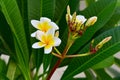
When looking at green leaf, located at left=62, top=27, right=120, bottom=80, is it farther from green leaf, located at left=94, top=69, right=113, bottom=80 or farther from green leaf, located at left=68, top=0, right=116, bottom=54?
green leaf, located at left=94, top=69, right=113, bottom=80

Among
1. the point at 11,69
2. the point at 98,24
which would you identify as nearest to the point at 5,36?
the point at 11,69

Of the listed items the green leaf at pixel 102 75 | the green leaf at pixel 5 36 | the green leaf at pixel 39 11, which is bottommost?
the green leaf at pixel 102 75

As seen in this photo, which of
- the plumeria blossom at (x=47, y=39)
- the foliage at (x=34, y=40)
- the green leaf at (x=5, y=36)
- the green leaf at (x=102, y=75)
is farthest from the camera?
the green leaf at (x=102, y=75)

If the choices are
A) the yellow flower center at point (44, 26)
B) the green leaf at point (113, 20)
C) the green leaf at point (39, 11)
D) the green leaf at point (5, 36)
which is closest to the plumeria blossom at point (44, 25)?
the yellow flower center at point (44, 26)

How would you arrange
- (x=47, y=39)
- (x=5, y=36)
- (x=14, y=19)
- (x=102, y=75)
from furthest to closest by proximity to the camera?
(x=102, y=75), (x=5, y=36), (x=14, y=19), (x=47, y=39)

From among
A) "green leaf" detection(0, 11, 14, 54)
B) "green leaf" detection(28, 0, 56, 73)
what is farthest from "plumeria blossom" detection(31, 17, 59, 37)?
"green leaf" detection(0, 11, 14, 54)

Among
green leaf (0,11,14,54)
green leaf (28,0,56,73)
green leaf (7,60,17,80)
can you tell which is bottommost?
green leaf (7,60,17,80)

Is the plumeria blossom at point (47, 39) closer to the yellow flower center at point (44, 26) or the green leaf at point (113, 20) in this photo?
the yellow flower center at point (44, 26)

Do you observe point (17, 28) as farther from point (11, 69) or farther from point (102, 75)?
point (102, 75)

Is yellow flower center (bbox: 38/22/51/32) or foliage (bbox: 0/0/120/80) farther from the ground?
yellow flower center (bbox: 38/22/51/32)
